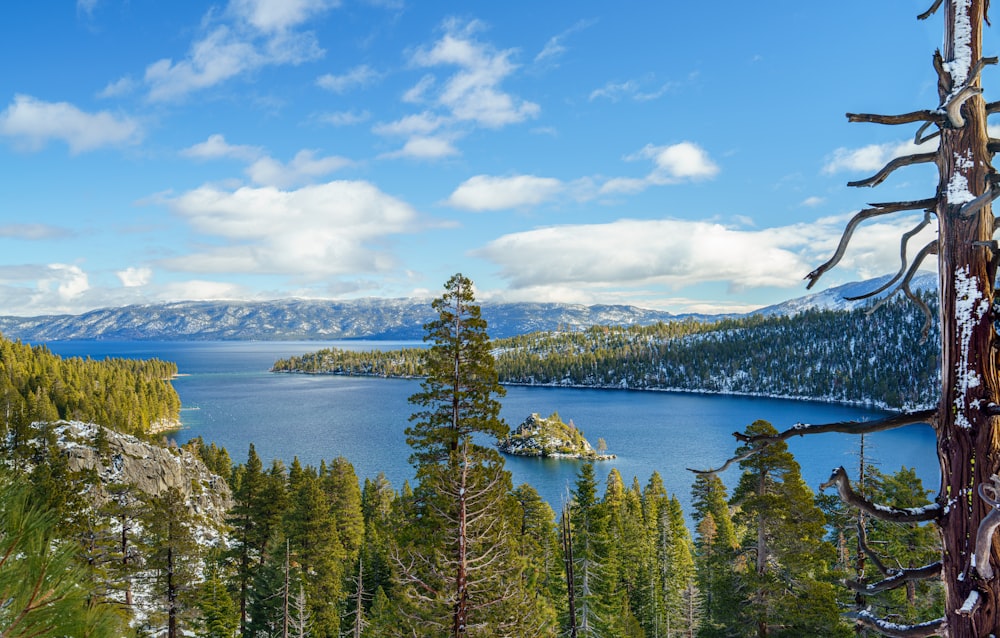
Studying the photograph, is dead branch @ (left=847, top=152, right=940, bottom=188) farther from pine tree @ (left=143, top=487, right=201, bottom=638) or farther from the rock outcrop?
the rock outcrop

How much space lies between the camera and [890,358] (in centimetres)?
18350

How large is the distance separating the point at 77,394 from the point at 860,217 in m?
100

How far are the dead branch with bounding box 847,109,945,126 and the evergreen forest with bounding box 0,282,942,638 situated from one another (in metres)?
1.82

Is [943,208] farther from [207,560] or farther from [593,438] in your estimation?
[593,438]

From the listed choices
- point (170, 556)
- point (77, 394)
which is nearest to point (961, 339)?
point (170, 556)

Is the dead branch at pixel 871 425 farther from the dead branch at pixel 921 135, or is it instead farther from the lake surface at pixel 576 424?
the lake surface at pixel 576 424

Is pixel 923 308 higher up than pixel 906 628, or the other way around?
pixel 923 308

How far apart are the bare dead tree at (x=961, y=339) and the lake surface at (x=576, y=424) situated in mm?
36856

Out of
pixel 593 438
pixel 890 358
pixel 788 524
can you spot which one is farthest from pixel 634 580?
pixel 890 358

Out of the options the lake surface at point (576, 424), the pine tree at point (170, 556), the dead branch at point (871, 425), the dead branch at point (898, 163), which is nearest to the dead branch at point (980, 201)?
the dead branch at point (898, 163)

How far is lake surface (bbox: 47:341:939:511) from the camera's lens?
7656cm

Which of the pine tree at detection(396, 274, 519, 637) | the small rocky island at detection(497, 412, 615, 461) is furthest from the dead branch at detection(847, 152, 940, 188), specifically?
the small rocky island at detection(497, 412, 615, 461)

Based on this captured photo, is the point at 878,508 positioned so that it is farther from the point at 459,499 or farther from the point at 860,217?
the point at 459,499

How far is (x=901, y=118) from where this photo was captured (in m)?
2.96
